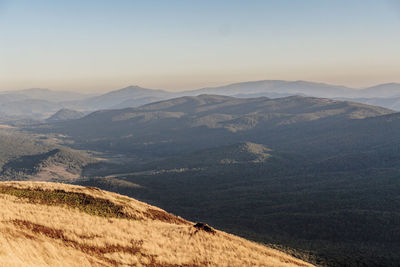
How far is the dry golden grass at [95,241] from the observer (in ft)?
82.3

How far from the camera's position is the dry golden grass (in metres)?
25.1

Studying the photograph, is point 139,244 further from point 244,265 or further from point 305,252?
point 305,252

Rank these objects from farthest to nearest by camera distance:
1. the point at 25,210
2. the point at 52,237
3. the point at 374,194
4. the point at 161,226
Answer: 1. the point at 374,194
2. the point at 161,226
3. the point at 25,210
4. the point at 52,237

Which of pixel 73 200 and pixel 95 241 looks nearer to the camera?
pixel 95 241

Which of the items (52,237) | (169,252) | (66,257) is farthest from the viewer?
(169,252)

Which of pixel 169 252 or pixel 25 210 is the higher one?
pixel 25 210

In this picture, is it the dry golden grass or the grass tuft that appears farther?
the grass tuft

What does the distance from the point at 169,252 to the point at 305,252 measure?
212 feet

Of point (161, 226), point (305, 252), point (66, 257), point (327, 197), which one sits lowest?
point (327, 197)

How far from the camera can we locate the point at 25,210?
37656 millimetres

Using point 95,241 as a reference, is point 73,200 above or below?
below

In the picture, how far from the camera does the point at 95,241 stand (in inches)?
1233

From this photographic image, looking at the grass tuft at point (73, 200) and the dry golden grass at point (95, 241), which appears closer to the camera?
the dry golden grass at point (95, 241)

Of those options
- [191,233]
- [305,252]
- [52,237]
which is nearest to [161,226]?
[191,233]
